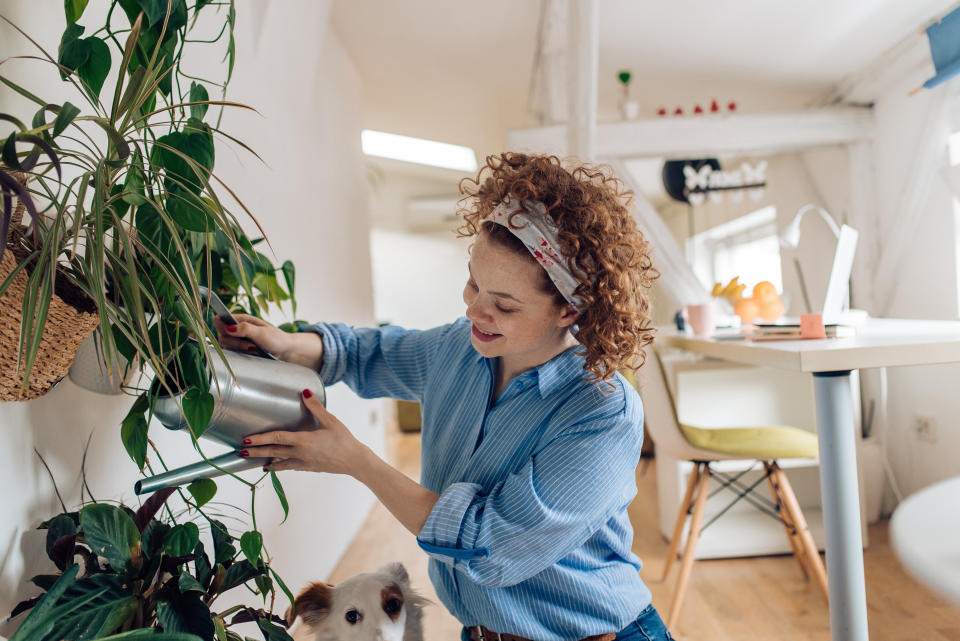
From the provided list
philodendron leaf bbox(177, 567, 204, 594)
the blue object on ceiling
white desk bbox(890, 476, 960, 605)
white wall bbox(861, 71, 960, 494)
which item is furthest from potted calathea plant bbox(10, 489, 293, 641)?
white wall bbox(861, 71, 960, 494)

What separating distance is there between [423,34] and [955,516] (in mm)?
3656

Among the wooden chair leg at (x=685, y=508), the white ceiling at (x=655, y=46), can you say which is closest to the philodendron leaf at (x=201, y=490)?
the wooden chair leg at (x=685, y=508)

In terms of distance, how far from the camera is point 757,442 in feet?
7.79

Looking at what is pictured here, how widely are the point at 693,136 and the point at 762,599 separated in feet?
6.77

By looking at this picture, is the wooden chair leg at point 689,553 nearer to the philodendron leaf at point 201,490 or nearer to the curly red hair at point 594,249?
the curly red hair at point 594,249

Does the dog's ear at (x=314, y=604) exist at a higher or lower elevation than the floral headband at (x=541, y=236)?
lower

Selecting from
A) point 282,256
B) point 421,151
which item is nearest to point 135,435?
point 282,256

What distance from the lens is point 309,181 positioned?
2902mm

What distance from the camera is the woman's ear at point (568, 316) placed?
1.13 meters

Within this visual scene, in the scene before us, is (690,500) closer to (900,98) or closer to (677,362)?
(677,362)

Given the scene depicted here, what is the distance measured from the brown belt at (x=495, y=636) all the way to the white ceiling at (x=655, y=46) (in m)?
2.65

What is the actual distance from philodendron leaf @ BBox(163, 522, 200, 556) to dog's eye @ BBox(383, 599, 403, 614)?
333mm

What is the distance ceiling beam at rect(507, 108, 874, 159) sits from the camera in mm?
3395

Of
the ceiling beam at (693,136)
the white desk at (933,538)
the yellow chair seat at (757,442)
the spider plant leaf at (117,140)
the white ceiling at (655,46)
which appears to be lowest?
the yellow chair seat at (757,442)
